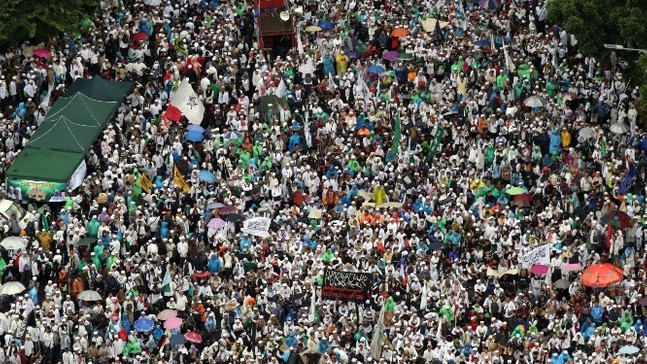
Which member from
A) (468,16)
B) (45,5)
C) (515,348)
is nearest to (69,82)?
(45,5)

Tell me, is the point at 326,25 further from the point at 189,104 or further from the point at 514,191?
the point at 514,191

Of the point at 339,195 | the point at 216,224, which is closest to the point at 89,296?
the point at 216,224

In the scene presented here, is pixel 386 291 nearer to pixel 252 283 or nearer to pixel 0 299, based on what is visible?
pixel 252 283

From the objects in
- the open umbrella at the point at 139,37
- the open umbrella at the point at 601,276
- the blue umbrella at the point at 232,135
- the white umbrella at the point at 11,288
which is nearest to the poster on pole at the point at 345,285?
the open umbrella at the point at 601,276

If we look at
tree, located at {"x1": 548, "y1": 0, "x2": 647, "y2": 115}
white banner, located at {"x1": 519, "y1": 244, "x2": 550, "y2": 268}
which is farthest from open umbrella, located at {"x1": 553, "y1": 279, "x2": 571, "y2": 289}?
tree, located at {"x1": 548, "y1": 0, "x2": 647, "y2": 115}

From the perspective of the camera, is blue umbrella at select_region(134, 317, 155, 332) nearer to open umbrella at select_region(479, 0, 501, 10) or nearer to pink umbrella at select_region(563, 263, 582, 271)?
pink umbrella at select_region(563, 263, 582, 271)
